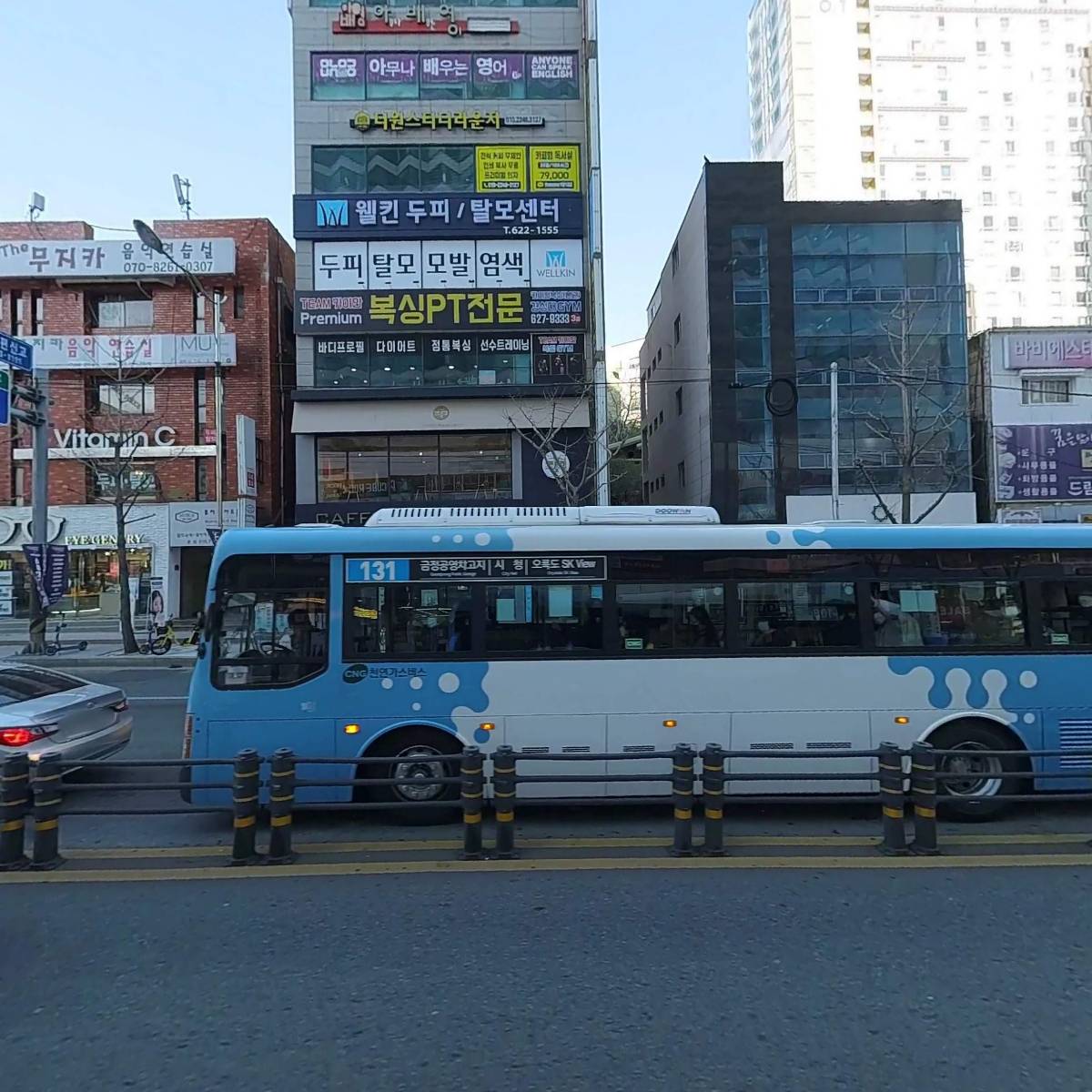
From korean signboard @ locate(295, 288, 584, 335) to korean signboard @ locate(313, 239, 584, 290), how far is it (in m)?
0.32

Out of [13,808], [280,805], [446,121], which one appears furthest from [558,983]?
[446,121]

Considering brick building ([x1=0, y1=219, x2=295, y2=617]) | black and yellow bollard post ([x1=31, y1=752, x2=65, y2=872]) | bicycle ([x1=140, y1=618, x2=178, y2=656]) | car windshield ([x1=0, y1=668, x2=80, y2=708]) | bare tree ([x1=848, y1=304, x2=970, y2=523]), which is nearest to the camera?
black and yellow bollard post ([x1=31, y1=752, x2=65, y2=872])

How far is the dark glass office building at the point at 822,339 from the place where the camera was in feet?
103

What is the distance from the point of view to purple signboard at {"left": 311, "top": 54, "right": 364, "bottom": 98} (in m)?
31.3

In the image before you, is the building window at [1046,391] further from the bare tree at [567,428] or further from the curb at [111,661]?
the curb at [111,661]

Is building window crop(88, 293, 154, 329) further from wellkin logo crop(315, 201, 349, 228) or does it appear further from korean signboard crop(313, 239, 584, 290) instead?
wellkin logo crop(315, 201, 349, 228)

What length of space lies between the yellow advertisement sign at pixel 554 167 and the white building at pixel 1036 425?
54.7ft

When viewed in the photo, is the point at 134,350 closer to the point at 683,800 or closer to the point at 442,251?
the point at 442,251

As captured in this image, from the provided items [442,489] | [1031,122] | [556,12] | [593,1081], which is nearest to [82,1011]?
[593,1081]

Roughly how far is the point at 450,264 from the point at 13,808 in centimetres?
2668

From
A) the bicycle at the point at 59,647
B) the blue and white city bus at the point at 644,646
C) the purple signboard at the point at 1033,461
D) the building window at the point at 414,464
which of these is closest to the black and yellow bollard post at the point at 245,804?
the blue and white city bus at the point at 644,646

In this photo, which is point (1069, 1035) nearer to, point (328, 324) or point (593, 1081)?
point (593, 1081)

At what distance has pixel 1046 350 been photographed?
31.6 meters

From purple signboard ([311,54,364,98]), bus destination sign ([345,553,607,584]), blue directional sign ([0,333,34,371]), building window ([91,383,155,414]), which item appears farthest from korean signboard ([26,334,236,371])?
bus destination sign ([345,553,607,584])
